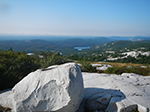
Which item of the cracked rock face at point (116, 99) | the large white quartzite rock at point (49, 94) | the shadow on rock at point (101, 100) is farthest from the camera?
the shadow on rock at point (101, 100)

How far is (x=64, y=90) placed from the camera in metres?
5.98

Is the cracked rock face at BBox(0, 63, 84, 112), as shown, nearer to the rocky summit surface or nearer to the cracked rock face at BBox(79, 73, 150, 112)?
the rocky summit surface

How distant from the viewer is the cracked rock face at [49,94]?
5957 millimetres

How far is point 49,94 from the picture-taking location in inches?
239

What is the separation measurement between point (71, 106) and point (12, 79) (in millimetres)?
9290

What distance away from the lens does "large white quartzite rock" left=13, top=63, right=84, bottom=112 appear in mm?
5957

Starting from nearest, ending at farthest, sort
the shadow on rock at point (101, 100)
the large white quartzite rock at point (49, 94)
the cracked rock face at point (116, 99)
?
the large white quartzite rock at point (49, 94)
the cracked rock face at point (116, 99)
the shadow on rock at point (101, 100)

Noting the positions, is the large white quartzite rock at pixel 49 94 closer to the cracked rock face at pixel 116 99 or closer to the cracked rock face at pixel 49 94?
the cracked rock face at pixel 49 94

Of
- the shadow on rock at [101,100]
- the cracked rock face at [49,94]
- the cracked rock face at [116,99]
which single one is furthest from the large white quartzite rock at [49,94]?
the cracked rock face at [116,99]

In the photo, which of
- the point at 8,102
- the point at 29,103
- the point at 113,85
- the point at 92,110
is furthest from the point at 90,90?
the point at 8,102


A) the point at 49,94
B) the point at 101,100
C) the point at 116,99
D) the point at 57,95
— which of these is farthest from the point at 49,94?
the point at 116,99

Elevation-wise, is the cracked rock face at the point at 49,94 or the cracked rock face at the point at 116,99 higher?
the cracked rock face at the point at 49,94

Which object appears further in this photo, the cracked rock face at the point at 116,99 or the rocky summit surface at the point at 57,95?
the cracked rock face at the point at 116,99

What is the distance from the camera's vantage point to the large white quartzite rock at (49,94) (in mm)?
5957
